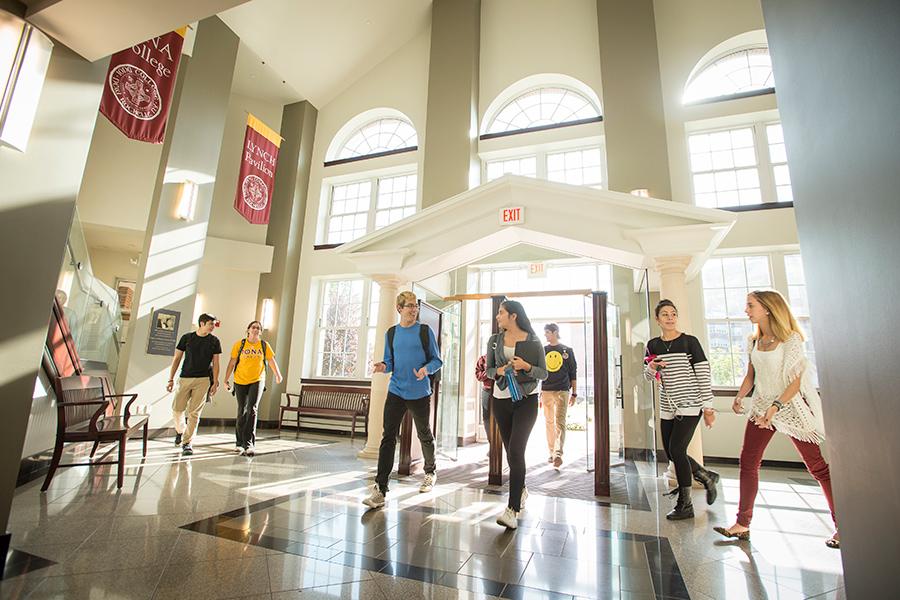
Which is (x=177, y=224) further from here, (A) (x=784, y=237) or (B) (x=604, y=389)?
(A) (x=784, y=237)

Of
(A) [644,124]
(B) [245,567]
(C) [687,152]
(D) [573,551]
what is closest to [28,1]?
(B) [245,567]

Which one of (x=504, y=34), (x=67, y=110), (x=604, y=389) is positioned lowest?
(x=604, y=389)

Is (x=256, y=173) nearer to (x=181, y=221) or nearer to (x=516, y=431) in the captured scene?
(x=181, y=221)

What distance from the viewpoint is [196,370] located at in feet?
19.2

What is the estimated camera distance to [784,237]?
7.17 meters

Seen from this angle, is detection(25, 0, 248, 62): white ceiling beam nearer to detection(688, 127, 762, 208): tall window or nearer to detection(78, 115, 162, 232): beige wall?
detection(688, 127, 762, 208): tall window

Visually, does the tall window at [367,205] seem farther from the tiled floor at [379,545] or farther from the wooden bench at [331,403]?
the tiled floor at [379,545]

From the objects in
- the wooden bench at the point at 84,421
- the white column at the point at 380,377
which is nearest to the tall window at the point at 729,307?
the white column at the point at 380,377

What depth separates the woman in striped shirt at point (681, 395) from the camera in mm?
3527

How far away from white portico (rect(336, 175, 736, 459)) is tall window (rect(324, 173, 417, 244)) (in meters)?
4.33

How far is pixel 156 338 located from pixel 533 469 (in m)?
6.81

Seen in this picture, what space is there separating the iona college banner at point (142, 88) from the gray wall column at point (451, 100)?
4.58 metres

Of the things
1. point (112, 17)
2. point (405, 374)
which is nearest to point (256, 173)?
point (112, 17)

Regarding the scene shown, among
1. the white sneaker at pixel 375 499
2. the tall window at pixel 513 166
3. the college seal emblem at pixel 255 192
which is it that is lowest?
the white sneaker at pixel 375 499
